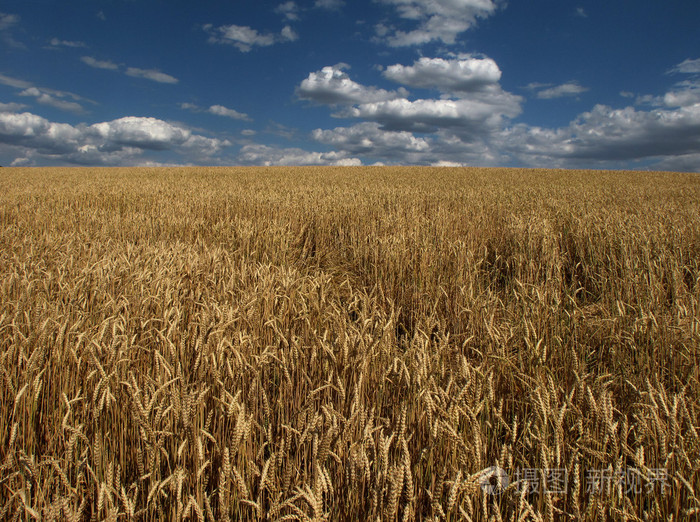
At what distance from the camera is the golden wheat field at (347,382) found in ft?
3.65

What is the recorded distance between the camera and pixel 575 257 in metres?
4.62

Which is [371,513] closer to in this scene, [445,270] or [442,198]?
[445,270]

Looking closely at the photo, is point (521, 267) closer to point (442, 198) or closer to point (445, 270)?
point (445, 270)

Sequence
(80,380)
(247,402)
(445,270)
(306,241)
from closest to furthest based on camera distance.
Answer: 1. (247,402)
2. (80,380)
3. (445,270)
4. (306,241)

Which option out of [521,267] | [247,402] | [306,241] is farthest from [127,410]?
[306,241]

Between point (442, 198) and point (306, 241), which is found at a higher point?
point (442, 198)

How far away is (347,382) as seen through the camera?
1.76 m

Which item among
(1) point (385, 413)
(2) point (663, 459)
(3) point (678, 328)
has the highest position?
(3) point (678, 328)

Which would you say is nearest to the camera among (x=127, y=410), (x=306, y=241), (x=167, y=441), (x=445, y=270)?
(x=167, y=441)

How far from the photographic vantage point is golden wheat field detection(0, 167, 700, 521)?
111 centimetres

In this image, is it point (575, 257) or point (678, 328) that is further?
point (575, 257)

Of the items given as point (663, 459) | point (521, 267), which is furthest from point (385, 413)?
point (521, 267)

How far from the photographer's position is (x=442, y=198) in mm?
8844

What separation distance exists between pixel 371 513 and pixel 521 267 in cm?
342
